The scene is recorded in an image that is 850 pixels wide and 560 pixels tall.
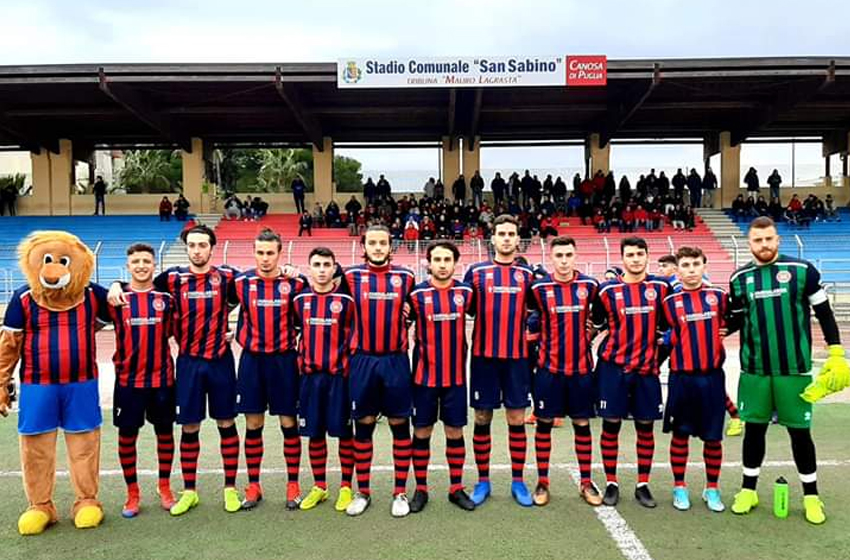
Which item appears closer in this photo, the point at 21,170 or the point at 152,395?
the point at 152,395

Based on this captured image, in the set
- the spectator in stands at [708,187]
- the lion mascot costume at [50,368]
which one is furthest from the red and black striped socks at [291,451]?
the spectator in stands at [708,187]

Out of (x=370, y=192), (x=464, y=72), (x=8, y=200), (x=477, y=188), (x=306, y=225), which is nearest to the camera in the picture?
(x=464, y=72)

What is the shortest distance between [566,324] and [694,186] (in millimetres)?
21949

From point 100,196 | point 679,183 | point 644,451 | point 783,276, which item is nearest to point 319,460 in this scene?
point 644,451

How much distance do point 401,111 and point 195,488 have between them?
19313 millimetres

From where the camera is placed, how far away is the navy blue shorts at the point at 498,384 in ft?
15.3

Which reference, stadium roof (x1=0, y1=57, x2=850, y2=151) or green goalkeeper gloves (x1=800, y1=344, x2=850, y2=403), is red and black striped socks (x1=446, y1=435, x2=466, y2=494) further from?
stadium roof (x1=0, y1=57, x2=850, y2=151)

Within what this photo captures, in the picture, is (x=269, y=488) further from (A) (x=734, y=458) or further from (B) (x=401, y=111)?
(B) (x=401, y=111)

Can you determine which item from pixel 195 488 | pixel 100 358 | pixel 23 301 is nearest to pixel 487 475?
pixel 195 488

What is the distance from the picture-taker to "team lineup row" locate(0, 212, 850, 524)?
4.53 meters

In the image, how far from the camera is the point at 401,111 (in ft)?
75.0

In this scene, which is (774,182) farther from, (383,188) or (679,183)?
(383,188)

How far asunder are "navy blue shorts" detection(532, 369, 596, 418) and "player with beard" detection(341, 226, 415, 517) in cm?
94

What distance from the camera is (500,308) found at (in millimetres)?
4684
